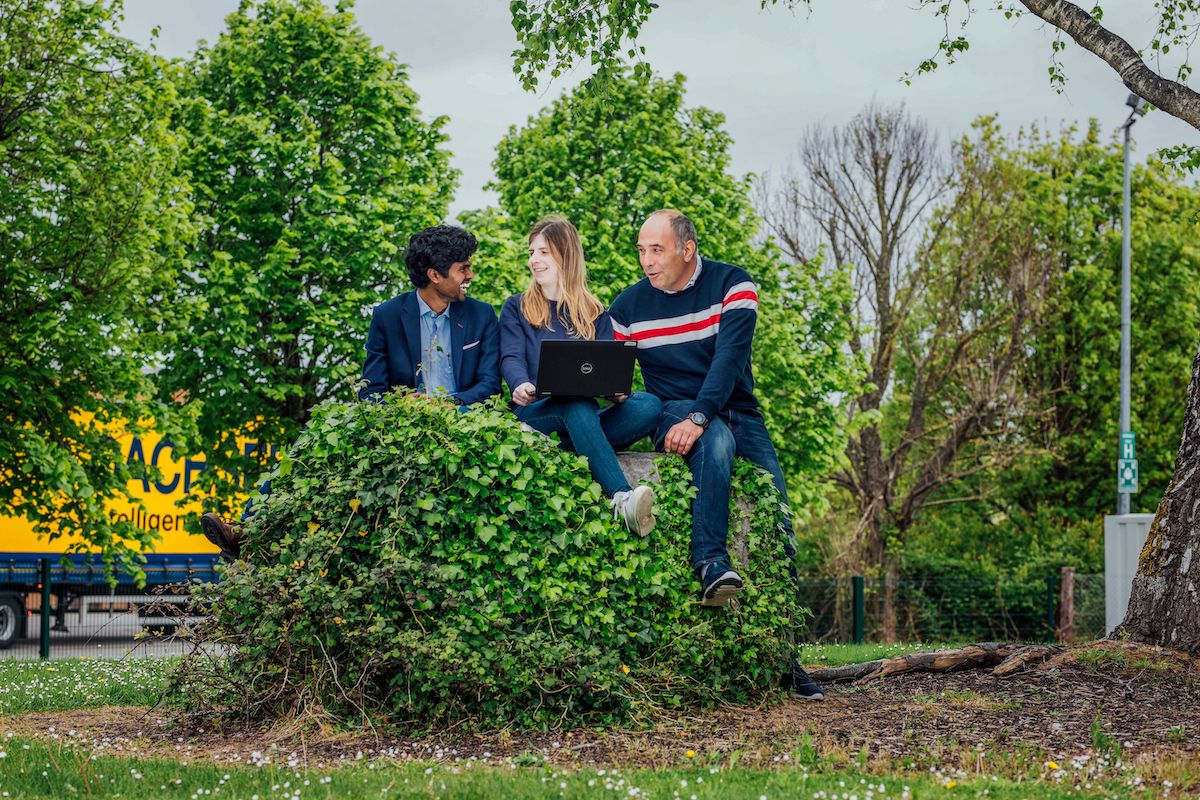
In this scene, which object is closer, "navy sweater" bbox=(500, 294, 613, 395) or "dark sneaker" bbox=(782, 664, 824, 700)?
"navy sweater" bbox=(500, 294, 613, 395)

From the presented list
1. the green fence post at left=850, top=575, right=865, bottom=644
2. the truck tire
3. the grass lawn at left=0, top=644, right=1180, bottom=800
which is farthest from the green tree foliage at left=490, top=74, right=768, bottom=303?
the grass lawn at left=0, top=644, right=1180, bottom=800

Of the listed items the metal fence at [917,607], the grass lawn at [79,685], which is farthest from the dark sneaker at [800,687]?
the metal fence at [917,607]

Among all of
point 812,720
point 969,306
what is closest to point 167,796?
point 812,720

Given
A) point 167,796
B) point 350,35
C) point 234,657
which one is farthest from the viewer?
point 350,35

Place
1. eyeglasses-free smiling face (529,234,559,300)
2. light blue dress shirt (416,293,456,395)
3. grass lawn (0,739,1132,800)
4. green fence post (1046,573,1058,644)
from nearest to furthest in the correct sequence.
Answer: grass lawn (0,739,1132,800), eyeglasses-free smiling face (529,234,559,300), light blue dress shirt (416,293,456,395), green fence post (1046,573,1058,644)

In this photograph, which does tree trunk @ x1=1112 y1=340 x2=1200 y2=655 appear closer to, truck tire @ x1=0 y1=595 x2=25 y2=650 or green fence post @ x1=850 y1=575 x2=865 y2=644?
green fence post @ x1=850 y1=575 x2=865 y2=644

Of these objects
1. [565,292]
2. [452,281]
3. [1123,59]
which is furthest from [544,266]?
[1123,59]

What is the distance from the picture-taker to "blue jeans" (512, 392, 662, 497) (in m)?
6.92

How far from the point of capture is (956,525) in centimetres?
2991

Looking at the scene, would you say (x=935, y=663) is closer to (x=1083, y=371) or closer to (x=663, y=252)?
(x=663, y=252)

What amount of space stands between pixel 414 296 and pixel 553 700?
8.70 feet

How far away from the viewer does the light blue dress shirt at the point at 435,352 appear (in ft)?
24.7

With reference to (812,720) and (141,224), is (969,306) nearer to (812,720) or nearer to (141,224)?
(141,224)

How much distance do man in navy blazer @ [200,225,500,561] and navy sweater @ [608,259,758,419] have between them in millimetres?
835
